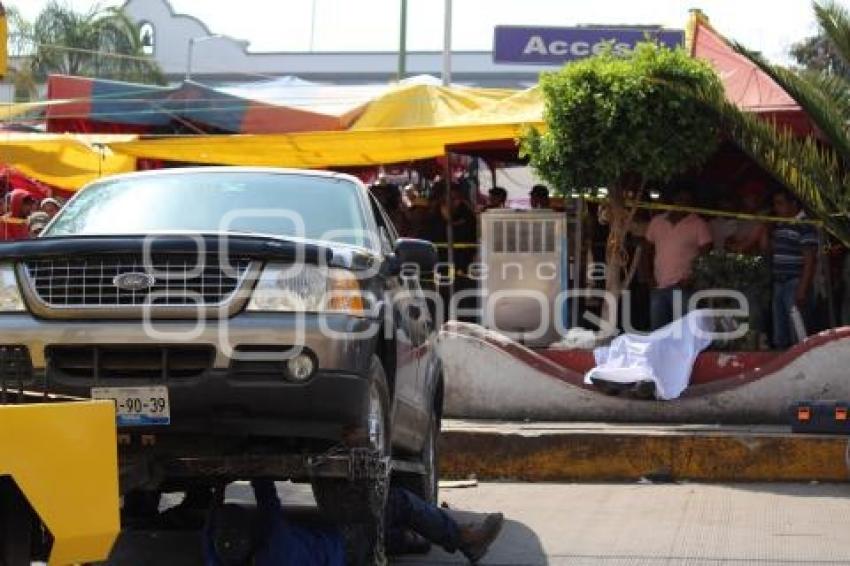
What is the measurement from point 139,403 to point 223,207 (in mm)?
1529

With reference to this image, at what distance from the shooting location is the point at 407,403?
7352 mm

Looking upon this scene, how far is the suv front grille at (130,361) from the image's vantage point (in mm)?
6074

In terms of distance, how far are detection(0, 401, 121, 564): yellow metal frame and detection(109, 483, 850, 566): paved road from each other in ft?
9.86

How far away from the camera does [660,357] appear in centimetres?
1173

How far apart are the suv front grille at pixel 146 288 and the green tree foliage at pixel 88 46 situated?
1588 inches

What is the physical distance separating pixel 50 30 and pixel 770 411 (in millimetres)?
39903

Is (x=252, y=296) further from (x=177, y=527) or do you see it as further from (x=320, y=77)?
(x=320, y=77)

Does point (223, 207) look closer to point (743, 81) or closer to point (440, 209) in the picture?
point (743, 81)

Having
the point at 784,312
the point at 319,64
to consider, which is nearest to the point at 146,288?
the point at 784,312

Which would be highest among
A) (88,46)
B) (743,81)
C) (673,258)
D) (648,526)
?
(88,46)

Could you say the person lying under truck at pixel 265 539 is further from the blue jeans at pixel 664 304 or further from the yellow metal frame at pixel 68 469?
the blue jeans at pixel 664 304

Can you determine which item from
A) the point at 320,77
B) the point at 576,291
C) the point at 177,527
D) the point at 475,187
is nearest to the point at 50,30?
the point at 320,77

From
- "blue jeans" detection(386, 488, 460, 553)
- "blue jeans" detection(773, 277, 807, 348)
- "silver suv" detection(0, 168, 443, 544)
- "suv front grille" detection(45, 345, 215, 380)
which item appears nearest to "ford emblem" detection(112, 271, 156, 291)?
"silver suv" detection(0, 168, 443, 544)

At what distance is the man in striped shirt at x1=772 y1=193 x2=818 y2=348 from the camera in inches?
504
